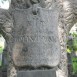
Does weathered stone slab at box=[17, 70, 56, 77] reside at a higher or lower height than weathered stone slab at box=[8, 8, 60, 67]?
lower

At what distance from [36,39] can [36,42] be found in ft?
0.17

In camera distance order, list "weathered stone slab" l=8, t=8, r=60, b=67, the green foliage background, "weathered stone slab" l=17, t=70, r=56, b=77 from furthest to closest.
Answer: the green foliage background → "weathered stone slab" l=8, t=8, r=60, b=67 → "weathered stone slab" l=17, t=70, r=56, b=77

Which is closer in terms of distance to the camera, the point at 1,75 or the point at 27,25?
the point at 27,25

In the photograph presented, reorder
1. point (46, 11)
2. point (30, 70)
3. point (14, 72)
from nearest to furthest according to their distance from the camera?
point (30, 70) < point (46, 11) < point (14, 72)

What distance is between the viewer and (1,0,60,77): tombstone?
3596mm

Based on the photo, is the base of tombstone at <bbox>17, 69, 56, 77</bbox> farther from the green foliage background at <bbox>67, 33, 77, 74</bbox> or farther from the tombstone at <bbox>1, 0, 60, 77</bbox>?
the green foliage background at <bbox>67, 33, 77, 74</bbox>

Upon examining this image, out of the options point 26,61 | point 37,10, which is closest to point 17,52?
point 26,61

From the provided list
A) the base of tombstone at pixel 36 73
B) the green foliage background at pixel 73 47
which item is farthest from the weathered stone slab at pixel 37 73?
the green foliage background at pixel 73 47

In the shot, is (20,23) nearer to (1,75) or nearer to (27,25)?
(27,25)

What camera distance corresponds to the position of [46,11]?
386 centimetres

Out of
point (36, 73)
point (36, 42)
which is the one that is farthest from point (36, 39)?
point (36, 73)

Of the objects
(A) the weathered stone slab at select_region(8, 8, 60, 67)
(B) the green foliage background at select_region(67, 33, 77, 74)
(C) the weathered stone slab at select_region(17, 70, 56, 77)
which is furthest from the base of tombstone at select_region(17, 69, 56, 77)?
(B) the green foliage background at select_region(67, 33, 77, 74)

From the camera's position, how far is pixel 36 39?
365cm

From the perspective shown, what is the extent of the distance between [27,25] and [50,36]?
18.4 inches
